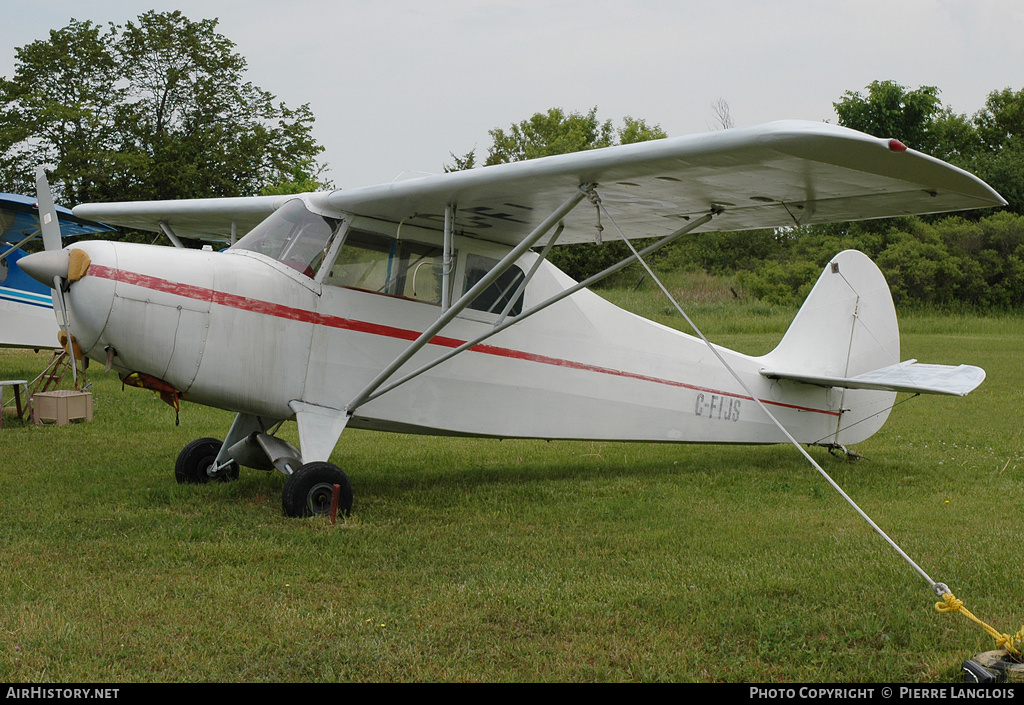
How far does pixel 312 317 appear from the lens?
→ 662 centimetres

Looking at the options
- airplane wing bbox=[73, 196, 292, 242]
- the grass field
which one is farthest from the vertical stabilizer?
airplane wing bbox=[73, 196, 292, 242]

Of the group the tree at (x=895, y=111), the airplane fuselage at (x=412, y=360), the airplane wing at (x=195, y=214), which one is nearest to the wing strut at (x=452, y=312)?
the airplane fuselage at (x=412, y=360)

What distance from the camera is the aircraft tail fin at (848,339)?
9.24 m

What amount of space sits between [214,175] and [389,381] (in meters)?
30.8

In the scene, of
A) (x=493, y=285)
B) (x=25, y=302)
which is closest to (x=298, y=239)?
(x=493, y=285)

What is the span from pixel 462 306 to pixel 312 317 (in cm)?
123

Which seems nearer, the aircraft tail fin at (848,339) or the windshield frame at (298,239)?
the windshield frame at (298,239)

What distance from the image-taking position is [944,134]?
144ft

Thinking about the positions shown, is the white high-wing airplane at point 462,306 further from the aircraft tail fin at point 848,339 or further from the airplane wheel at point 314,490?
the aircraft tail fin at point 848,339

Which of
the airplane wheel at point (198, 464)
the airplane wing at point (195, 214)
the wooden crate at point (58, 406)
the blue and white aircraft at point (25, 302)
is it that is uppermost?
the airplane wing at point (195, 214)

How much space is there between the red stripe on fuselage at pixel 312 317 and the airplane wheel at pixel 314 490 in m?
1.15

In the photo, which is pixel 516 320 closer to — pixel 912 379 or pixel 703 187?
pixel 703 187

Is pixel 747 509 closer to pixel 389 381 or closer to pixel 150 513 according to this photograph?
pixel 389 381

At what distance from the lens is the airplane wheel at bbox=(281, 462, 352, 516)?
6215 mm
